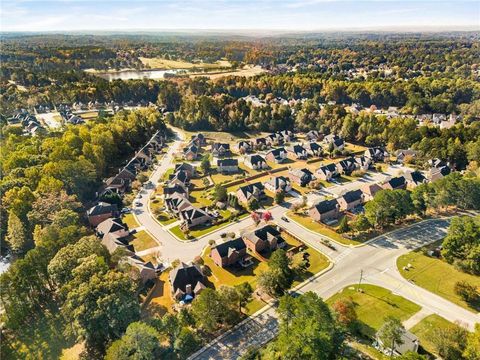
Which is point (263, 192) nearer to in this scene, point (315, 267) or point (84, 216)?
point (315, 267)

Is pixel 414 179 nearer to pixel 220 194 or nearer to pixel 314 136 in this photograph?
pixel 314 136

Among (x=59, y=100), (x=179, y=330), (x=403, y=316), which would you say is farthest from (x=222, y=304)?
(x=59, y=100)

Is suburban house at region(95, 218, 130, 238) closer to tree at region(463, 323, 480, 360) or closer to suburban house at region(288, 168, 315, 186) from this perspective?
suburban house at region(288, 168, 315, 186)

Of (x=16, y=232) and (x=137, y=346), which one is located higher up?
(x=137, y=346)

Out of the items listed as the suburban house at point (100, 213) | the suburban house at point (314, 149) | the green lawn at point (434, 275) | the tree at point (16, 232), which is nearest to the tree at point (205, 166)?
the suburban house at point (100, 213)

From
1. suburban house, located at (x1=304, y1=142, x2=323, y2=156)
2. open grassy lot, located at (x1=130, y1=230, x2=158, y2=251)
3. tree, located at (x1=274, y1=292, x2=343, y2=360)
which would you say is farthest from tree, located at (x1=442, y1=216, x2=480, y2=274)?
suburban house, located at (x1=304, y1=142, x2=323, y2=156)

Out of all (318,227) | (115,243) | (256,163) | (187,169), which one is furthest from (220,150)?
(115,243)

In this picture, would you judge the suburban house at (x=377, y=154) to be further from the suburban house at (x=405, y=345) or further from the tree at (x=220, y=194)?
the suburban house at (x=405, y=345)
